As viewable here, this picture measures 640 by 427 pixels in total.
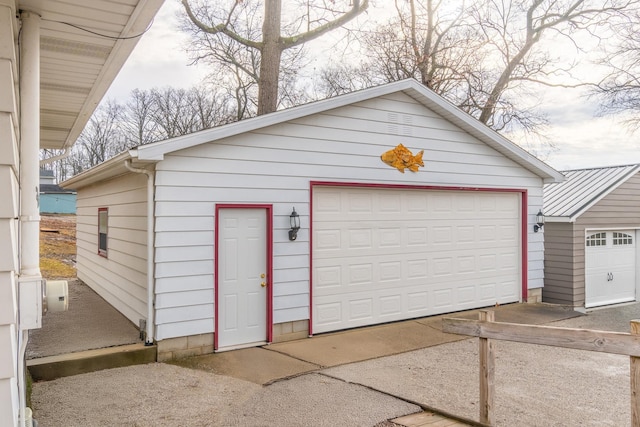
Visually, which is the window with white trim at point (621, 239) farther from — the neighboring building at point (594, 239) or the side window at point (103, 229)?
the side window at point (103, 229)

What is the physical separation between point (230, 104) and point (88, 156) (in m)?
14.8

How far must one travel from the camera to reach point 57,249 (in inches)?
765

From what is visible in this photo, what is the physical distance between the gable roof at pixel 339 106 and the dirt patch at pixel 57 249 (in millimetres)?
4833

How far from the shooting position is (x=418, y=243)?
9000 millimetres

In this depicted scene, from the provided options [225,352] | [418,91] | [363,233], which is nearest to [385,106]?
[418,91]

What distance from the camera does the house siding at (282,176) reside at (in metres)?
6.45

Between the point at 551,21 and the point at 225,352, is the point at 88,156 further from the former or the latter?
the point at 225,352

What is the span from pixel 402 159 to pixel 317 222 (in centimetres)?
206

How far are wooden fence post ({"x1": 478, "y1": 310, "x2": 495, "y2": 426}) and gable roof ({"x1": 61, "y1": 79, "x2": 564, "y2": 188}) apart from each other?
415 centimetres

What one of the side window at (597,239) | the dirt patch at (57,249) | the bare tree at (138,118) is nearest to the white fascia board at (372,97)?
the side window at (597,239)

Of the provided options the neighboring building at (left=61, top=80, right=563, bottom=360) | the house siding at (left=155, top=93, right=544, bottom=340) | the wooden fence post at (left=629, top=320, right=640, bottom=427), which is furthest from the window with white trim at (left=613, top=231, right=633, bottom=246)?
the wooden fence post at (left=629, top=320, right=640, bottom=427)

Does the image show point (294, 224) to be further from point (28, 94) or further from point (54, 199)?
point (54, 199)

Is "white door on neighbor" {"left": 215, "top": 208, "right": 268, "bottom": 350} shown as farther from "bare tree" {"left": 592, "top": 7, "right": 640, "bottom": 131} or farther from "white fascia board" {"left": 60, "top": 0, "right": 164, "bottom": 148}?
"bare tree" {"left": 592, "top": 7, "right": 640, "bottom": 131}

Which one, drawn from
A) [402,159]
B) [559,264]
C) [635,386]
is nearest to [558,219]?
[559,264]
